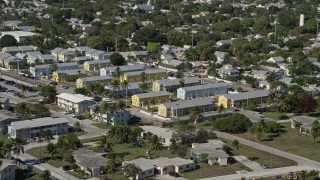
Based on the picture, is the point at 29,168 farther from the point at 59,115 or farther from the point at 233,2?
the point at 233,2

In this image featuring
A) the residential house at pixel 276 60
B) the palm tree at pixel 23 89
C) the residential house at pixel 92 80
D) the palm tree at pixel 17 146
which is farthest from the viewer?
the residential house at pixel 276 60

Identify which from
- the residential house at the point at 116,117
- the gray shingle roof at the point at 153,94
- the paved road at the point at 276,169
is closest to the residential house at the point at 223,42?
the gray shingle roof at the point at 153,94

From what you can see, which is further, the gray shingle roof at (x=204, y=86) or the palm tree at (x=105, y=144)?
the gray shingle roof at (x=204, y=86)

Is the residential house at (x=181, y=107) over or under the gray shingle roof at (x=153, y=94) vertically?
under

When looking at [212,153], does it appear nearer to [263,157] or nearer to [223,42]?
[263,157]

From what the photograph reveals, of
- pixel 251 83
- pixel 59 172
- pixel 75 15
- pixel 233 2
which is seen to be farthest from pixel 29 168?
pixel 233 2

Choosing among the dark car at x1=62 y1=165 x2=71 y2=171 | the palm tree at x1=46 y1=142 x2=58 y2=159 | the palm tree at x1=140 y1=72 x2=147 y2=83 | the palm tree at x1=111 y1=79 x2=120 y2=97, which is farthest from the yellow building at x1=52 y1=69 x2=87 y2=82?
the dark car at x1=62 y1=165 x2=71 y2=171

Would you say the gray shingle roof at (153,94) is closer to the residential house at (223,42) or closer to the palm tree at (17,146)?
the palm tree at (17,146)
